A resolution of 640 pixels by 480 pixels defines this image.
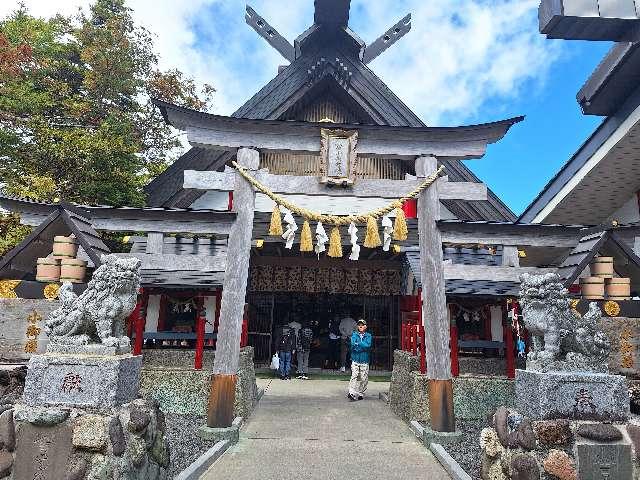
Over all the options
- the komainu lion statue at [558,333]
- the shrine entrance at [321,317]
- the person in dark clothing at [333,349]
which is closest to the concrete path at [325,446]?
the komainu lion statue at [558,333]

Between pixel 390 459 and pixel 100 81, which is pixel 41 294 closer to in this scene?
pixel 390 459

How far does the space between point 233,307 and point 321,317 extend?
751cm

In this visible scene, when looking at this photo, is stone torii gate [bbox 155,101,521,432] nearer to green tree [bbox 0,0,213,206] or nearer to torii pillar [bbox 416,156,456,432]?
torii pillar [bbox 416,156,456,432]

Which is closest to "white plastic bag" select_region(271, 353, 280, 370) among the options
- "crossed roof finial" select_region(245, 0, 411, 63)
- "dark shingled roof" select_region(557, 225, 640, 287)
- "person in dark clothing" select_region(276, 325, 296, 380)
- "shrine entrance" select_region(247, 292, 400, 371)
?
"person in dark clothing" select_region(276, 325, 296, 380)

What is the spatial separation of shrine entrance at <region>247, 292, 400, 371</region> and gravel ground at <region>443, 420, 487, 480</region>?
5.51 meters

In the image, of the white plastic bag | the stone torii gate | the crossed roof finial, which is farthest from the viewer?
the crossed roof finial

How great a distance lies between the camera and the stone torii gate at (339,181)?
6.09 m

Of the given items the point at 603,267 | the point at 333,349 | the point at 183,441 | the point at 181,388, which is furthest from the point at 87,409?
the point at 333,349

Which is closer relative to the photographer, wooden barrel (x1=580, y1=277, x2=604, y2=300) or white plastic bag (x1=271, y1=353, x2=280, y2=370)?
wooden barrel (x1=580, y1=277, x2=604, y2=300)

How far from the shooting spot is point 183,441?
5496mm

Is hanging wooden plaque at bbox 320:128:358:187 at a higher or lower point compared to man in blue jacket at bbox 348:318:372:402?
higher

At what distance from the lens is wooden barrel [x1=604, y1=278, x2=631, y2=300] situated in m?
6.16

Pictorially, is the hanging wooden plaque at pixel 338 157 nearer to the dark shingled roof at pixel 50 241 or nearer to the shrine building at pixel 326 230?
the shrine building at pixel 326 230

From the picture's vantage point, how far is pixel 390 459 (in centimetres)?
502
